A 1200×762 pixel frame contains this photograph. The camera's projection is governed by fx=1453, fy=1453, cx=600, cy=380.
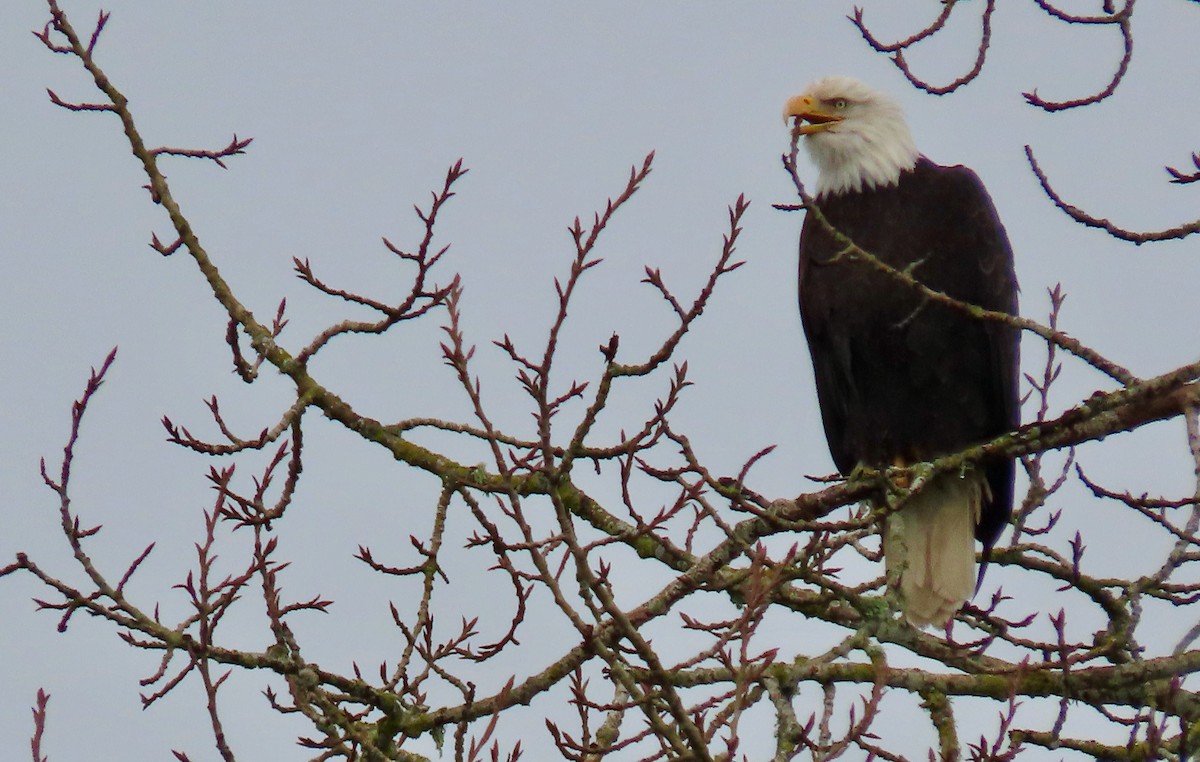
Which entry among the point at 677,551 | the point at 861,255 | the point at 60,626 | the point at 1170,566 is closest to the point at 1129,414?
the point at 1170,566

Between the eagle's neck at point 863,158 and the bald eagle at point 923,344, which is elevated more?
the eagle's neck at point 863,158

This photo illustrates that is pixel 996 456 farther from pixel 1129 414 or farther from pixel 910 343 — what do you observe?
pixel 910 343

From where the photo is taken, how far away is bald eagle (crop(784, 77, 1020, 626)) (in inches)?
209

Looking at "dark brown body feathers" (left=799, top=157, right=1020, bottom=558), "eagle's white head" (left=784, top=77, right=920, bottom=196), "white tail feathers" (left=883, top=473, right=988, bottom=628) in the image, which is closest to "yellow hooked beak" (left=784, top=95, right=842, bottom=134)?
"eagle's white head" (left=784, top=77, right=920, bottom=196)

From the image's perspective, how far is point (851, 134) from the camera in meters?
5.84

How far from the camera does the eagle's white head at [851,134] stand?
18.8 feet

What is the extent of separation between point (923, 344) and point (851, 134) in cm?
100

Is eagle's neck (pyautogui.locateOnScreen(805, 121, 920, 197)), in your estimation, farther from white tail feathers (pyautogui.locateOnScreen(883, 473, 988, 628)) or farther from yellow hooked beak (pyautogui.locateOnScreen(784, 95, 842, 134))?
white tail feathers (pyautogui.locateOnScreen(883, 473, 988, 628))

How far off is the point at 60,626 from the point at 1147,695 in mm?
2831

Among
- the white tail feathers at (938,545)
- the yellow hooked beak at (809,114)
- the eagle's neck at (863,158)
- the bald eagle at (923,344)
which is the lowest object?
the white tail feathers at (938,545)

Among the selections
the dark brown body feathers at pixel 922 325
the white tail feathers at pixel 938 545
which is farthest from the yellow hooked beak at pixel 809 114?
the white tail feathers at pixel 938 545

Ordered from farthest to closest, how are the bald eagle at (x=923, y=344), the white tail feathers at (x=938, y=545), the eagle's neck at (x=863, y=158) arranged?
the eagle's neck at (x=863, y=158)
the bald eagle at (x=923, y=344)
the white tail feathers at (x=938, y=545)

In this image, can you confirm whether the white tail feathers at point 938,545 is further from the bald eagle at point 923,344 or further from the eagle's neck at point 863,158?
the eagle's neck at point 863,158

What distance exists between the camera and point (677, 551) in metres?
4.15
